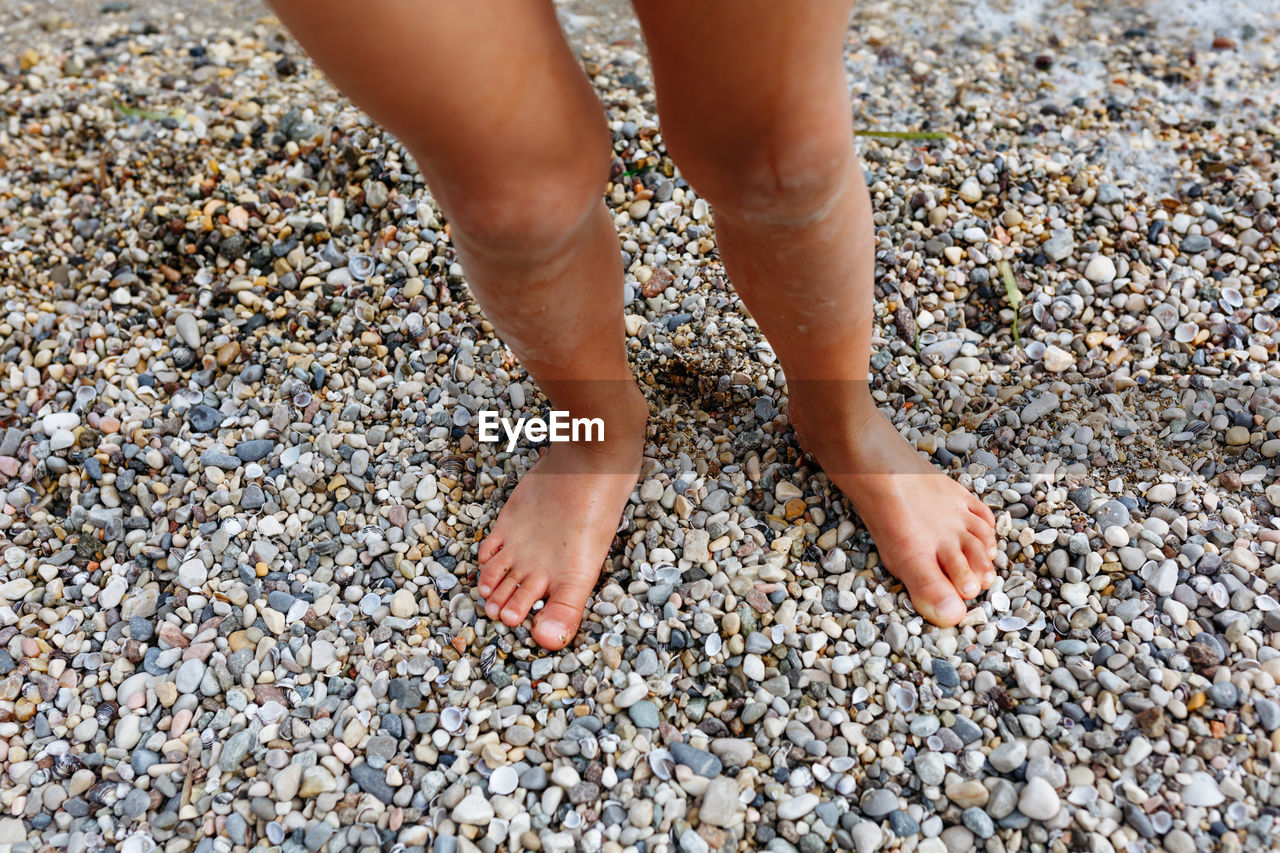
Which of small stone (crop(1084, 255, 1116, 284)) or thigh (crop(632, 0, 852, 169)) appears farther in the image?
small stone (crop(1084, 255, 1116, 284))

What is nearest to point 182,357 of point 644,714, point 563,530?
point 563,530

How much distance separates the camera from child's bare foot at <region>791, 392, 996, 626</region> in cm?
184

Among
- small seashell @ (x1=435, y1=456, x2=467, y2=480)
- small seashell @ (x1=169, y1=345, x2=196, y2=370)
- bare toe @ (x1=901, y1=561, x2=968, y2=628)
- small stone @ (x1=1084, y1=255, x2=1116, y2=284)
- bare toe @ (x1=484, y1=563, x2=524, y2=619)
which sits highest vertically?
small stone @ (x1=1084, y1=255, x2=1116, y2=284)

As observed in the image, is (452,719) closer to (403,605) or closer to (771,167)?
(403,605)

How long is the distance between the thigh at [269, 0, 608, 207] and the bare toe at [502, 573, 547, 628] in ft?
2.91

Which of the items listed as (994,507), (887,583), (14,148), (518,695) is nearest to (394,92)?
(518,695)

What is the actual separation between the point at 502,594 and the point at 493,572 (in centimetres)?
6

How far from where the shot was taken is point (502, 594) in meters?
1.95

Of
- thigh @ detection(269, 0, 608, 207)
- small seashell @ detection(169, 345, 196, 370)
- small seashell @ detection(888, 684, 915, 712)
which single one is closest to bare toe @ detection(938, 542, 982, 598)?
small seashell @ detection(888, 684, 915, 712)

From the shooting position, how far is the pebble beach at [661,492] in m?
1.68

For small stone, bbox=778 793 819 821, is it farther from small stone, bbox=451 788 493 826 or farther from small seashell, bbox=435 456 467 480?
small seashell, bbox=435 456 467 480

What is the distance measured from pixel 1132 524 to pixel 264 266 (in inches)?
86.5

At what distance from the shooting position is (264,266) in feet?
8.43

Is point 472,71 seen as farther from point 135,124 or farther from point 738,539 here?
point 135,124
